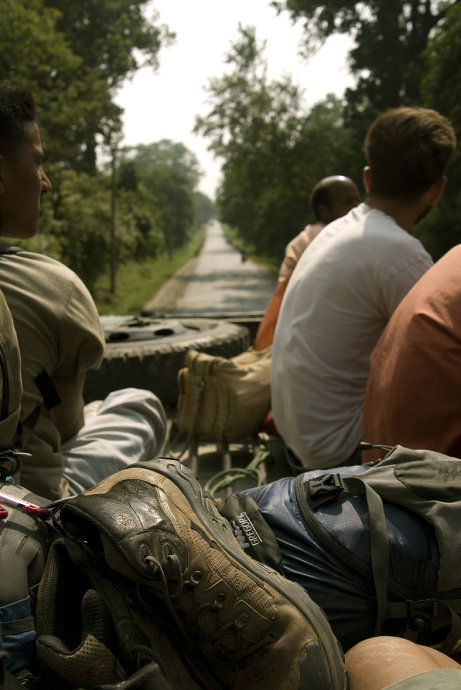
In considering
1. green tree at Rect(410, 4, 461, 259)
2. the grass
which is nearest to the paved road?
the grass

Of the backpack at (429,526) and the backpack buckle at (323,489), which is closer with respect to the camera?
the backpack at (429,526)

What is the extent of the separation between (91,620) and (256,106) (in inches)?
1032

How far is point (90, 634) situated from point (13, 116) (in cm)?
164

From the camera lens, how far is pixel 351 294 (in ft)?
8.17

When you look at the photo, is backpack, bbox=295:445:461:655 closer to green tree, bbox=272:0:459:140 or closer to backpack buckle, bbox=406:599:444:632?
backpack buckle, bbox=406:599:444:632

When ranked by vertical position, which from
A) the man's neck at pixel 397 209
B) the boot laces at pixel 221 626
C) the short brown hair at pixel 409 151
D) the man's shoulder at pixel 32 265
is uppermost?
the short brown hair at pixel 409 151

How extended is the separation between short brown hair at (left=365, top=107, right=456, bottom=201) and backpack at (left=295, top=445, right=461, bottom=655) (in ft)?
4.95

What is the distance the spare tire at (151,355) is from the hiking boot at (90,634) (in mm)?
2812

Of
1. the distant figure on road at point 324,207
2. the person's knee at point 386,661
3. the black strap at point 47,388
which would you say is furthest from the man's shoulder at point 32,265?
the distant figure on road at point 324,207

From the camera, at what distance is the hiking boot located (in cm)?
96

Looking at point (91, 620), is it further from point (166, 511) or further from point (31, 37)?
point (31, 37)

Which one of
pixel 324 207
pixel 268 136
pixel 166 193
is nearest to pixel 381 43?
pixel 268 136

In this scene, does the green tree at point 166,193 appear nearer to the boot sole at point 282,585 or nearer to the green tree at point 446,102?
the green tree at point 446,102

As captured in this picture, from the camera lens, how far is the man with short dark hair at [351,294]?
2471 mm
